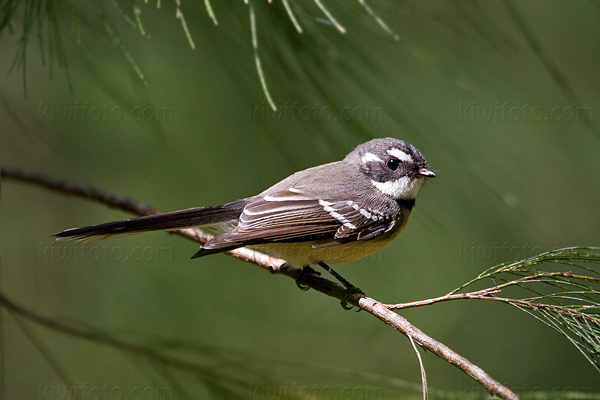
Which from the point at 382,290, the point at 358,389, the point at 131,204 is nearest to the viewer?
the point at 358,389

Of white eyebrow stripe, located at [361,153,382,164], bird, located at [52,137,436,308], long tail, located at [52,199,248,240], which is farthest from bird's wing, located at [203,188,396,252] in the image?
white eyebrow stripe, located at [361,153,382,164]

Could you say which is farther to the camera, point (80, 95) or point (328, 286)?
point (80, 95)

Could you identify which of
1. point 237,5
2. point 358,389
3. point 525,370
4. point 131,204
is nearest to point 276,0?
point 237,5

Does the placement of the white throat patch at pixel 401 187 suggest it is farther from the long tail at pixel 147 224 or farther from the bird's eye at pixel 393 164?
the long tail at pixel 147 224

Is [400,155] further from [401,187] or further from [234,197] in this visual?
[234,197]

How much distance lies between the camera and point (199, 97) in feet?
11.5

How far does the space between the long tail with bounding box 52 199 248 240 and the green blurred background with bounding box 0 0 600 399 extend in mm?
643

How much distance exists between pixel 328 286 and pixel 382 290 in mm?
1309

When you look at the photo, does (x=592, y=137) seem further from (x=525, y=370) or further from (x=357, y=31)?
(x=357, y=31)

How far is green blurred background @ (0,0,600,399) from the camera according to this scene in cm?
307

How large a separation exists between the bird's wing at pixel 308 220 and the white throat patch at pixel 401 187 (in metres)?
0.18

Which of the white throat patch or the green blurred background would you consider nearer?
the white throat patch

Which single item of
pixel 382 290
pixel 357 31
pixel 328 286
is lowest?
pixel 382 290

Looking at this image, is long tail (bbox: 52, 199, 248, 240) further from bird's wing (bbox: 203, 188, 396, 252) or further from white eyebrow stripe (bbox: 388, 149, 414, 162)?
white eyebrow stripe (bbox: 388, 149, 414, 162)
